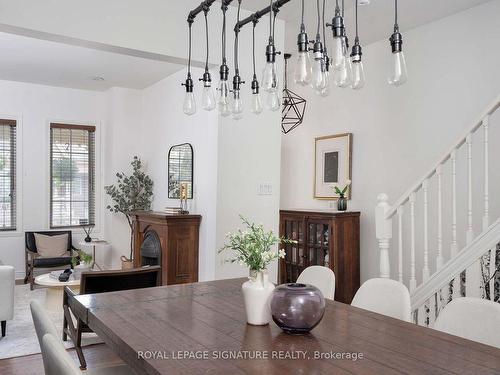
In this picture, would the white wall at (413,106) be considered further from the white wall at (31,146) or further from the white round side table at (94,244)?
the white wall at (31,146)

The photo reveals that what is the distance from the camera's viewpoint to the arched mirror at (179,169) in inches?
204

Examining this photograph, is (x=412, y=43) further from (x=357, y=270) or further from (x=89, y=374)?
(x=89, y=374)

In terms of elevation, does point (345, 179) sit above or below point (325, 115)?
below

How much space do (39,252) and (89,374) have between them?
16.0ft

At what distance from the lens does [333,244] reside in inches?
186

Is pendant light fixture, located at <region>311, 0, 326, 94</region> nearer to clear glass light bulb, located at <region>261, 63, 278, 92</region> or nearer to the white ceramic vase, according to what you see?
clear glass light bulb, located at <region>261, 63, 278, 92</region>

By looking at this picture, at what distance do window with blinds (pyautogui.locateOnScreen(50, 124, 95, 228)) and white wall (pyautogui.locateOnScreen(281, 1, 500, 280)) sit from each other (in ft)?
11.7

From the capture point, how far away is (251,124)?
4.30 m

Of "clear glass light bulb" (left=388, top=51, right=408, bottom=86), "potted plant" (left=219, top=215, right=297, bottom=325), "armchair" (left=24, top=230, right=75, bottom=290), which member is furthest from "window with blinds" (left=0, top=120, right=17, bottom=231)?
"clear glass light bulb" (left=388, top=51, right=408, bottom=86)

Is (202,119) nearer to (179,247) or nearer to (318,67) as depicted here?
(179,247)

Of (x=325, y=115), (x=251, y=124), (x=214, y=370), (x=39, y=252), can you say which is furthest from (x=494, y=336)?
(x=39, y=252)

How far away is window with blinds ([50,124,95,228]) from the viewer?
22.5 ft

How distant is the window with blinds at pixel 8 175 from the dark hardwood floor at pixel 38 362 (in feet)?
11.8

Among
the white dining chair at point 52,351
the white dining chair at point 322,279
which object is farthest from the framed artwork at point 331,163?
the white dining chair at point 52,351
